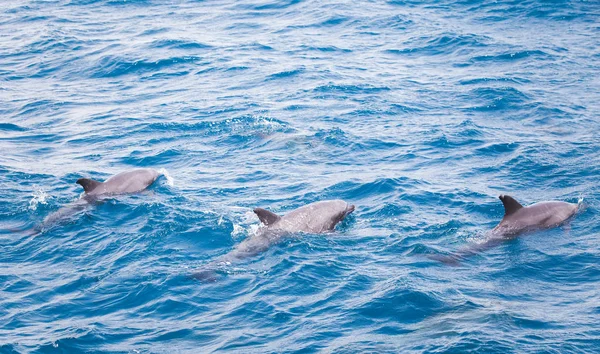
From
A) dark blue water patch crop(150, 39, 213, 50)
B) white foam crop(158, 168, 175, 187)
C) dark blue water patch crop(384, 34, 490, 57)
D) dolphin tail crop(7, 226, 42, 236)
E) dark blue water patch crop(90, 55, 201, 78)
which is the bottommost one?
white foam crop(158, 168, 175, 187)

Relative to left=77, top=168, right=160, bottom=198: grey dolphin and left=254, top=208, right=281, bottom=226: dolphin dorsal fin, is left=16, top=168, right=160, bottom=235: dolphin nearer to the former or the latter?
left=77, top=168, right=160, bottom=198: grey dolphin

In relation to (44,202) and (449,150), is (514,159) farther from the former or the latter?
(44,202)

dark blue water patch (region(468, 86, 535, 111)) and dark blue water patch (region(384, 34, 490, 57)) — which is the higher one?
dark blue water patch (region(384, 34, 490, 57))

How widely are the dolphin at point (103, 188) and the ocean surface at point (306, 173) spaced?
364 mm

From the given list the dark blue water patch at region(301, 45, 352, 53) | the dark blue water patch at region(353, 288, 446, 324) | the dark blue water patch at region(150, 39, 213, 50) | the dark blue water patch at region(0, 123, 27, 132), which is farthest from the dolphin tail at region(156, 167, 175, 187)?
the dark blue water patch at region(301, 45, 352, 53)

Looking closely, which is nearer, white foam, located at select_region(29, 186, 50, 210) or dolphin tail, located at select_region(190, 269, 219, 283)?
dolphin tail, located at select_region(190, 269, 219, 283)

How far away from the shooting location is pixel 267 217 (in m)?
19.1

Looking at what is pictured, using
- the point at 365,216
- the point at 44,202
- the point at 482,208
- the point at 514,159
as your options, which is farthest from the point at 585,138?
the point at 44,202

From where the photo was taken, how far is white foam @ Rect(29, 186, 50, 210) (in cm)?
2155

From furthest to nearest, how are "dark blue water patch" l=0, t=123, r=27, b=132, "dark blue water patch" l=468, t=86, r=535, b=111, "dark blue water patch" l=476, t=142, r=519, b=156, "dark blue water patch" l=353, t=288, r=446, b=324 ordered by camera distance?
"dark blue water patch" l=468, t=86, r=535, b=111 < "dark blue water patch" l=0, t=123, r=27, b=132 < "dark blue water patch" l=476, t=142, r=519, b=156 < "dark blue water patch" l=353, t=288, r=446, b=324

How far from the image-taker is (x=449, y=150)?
2581 cm

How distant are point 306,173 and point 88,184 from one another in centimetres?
684

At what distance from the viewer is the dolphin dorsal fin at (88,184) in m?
21.4

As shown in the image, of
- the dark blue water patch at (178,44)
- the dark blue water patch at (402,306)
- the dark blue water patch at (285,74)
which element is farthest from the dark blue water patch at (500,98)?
the dark blue water patch at (178,44)
